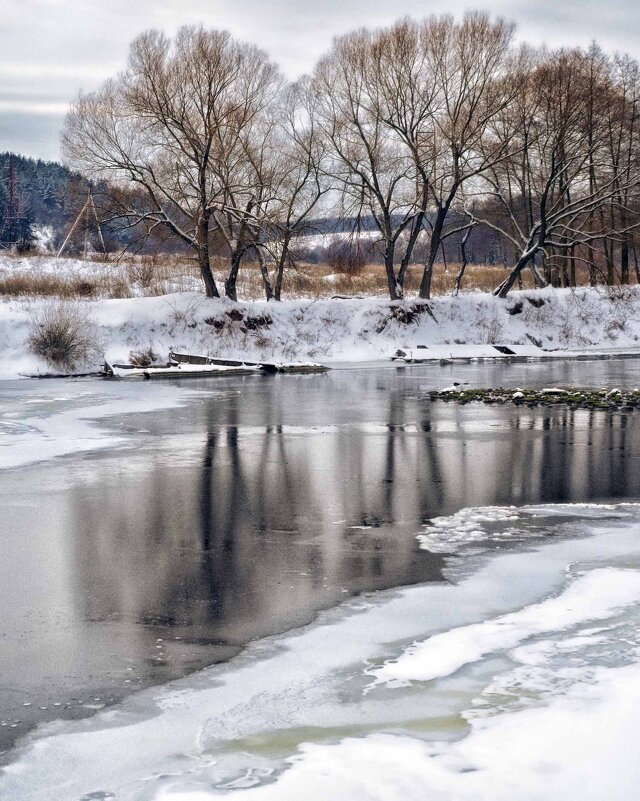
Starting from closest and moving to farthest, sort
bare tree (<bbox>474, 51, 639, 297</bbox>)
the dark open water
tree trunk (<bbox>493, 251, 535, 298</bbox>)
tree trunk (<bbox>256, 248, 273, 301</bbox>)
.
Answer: the dark open water, tree trunk (<bbox>256, 248, 273, 301</bbox>), bare tree (<bbox>474, 51, 639, 297</bbox>), tree trunk (<bbox>493, 251, 535, 298</bbox>)

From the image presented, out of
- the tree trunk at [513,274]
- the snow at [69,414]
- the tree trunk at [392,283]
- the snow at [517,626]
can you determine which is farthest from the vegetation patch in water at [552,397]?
the tree trunk at [513,274]

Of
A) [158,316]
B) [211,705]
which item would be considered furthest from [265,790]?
[158,316]

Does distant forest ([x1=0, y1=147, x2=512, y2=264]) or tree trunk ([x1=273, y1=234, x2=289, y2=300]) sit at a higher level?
distant forest ([x1=0, y1=147, x2=512, y2=264])

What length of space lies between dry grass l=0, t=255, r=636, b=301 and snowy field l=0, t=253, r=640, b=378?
180 centimetres

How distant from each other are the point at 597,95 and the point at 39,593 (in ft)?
136

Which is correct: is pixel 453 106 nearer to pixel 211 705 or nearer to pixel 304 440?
pixel 304 440

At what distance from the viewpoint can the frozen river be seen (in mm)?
5320

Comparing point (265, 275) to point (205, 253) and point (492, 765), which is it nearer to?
point (205, 253)

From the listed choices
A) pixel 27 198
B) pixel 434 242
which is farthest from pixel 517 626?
pixel 27 198

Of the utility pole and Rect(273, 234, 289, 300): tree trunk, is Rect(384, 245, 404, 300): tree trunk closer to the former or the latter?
Rect(273, 234, 289, 300): tree trunk

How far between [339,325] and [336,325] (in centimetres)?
14

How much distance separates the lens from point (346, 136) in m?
41.2

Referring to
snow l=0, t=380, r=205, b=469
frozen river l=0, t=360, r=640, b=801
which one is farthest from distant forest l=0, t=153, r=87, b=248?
frozen river l=0, t=360, r=640, b=801

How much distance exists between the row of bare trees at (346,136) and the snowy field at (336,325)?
4.56ft
